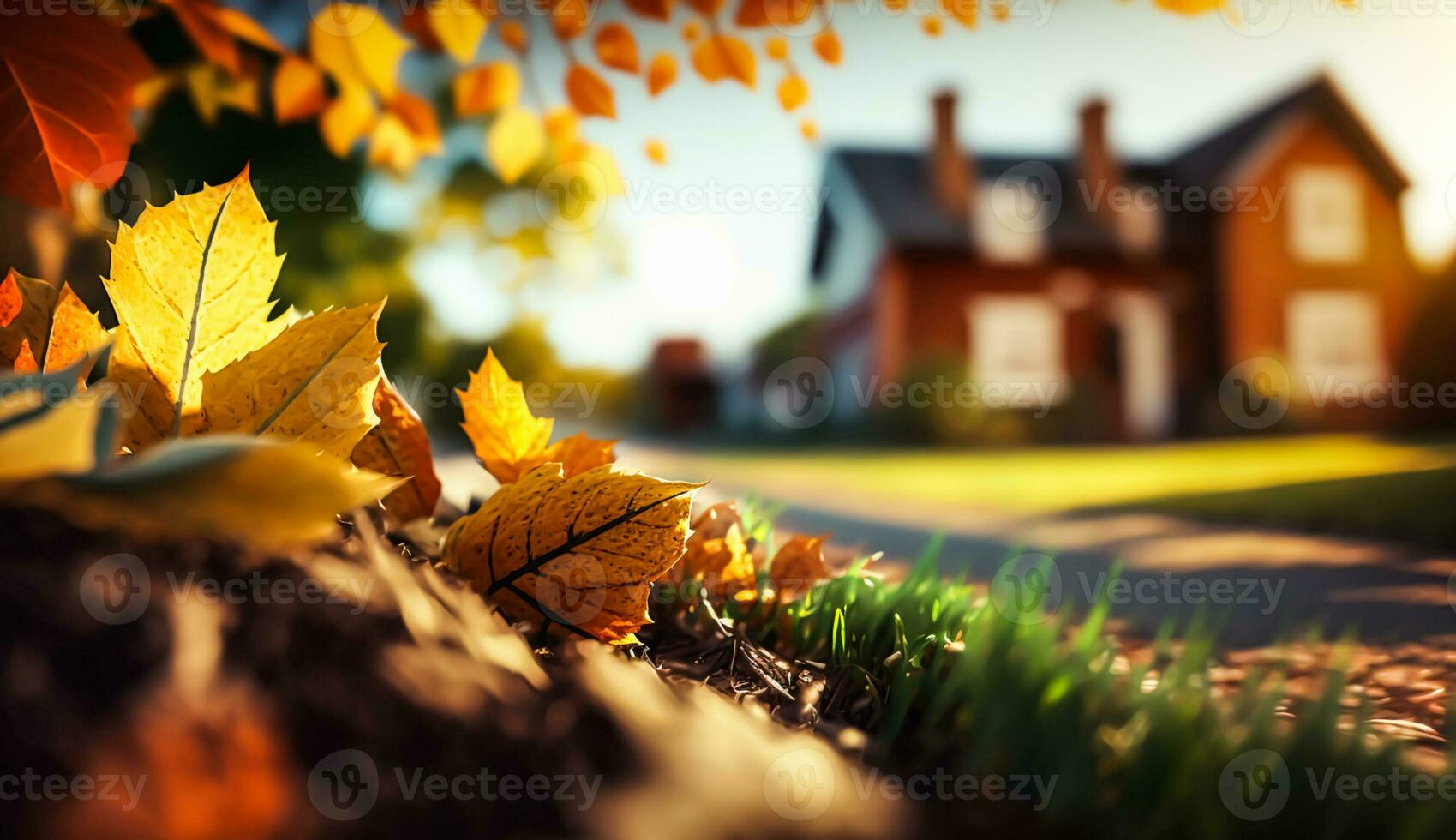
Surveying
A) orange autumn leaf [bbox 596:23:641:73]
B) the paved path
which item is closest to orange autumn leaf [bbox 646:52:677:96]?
orange autumn leaf [bbox 596:23:641:73]

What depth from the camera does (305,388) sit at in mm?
826

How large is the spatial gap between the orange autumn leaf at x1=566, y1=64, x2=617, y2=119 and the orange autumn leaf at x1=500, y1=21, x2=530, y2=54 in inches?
34.8

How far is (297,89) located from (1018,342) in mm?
18987

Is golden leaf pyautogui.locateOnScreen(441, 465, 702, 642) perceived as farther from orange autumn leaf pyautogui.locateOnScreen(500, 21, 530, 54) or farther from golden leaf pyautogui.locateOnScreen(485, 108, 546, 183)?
orange autumn leaf pyautogui.locateOnScreen(500, 21, 530, 54)

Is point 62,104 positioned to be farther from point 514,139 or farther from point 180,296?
point 514,139

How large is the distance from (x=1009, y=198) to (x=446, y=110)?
45.2ft

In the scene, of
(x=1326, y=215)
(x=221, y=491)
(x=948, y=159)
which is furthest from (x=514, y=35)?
(x=1326, y=215)

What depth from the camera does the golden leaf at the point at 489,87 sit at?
108 inches

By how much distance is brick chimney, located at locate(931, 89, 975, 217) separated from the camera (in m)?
20.0

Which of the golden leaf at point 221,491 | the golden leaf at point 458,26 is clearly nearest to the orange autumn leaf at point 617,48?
the golden leaf at point 458,26

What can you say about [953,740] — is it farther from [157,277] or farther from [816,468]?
[816,468]

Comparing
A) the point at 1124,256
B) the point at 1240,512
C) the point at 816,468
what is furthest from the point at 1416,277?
the point at 1240,512

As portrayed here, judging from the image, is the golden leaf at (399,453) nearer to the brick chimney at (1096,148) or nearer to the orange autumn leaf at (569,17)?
the orange autumn leaf at (569,17)

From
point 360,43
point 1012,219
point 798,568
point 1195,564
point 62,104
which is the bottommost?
point 1195,564
